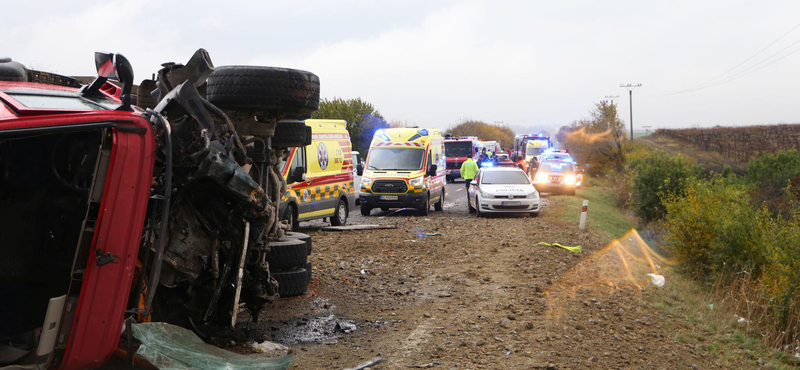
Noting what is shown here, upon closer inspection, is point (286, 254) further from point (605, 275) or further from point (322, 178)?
point (322, 178)

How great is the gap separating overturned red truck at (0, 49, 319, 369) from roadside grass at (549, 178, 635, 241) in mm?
12388

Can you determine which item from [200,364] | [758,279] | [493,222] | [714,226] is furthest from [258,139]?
[493,222]

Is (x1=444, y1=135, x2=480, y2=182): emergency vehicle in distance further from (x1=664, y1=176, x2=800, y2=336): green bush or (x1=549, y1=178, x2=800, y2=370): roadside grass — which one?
(x1=549, y1=178, x2=800, y2=370): roadside grass

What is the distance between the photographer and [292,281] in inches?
282

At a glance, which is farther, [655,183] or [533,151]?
[533,151]

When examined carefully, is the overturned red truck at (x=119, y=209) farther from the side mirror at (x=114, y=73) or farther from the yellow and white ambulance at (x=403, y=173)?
the yellow and white ambulance at (x=403, y=173)

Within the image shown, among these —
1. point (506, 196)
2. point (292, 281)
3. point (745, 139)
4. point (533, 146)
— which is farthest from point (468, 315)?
point (745, 139)

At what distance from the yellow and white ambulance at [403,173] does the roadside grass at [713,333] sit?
889 centimetres

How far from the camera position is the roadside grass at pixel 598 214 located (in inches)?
703

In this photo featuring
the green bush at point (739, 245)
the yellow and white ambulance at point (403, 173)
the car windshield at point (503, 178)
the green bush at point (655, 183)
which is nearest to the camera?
the green bush at point (739, 245)

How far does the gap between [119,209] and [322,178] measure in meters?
10.4

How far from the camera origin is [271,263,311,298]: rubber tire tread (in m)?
7.06

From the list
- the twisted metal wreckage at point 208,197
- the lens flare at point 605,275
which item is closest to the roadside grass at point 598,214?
the lens flare at point 605,275

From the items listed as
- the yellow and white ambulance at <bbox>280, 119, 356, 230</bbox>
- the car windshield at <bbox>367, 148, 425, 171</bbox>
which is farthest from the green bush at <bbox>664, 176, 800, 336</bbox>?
the car windshield at <bbox>367, 148, 425, 171</bbox>
